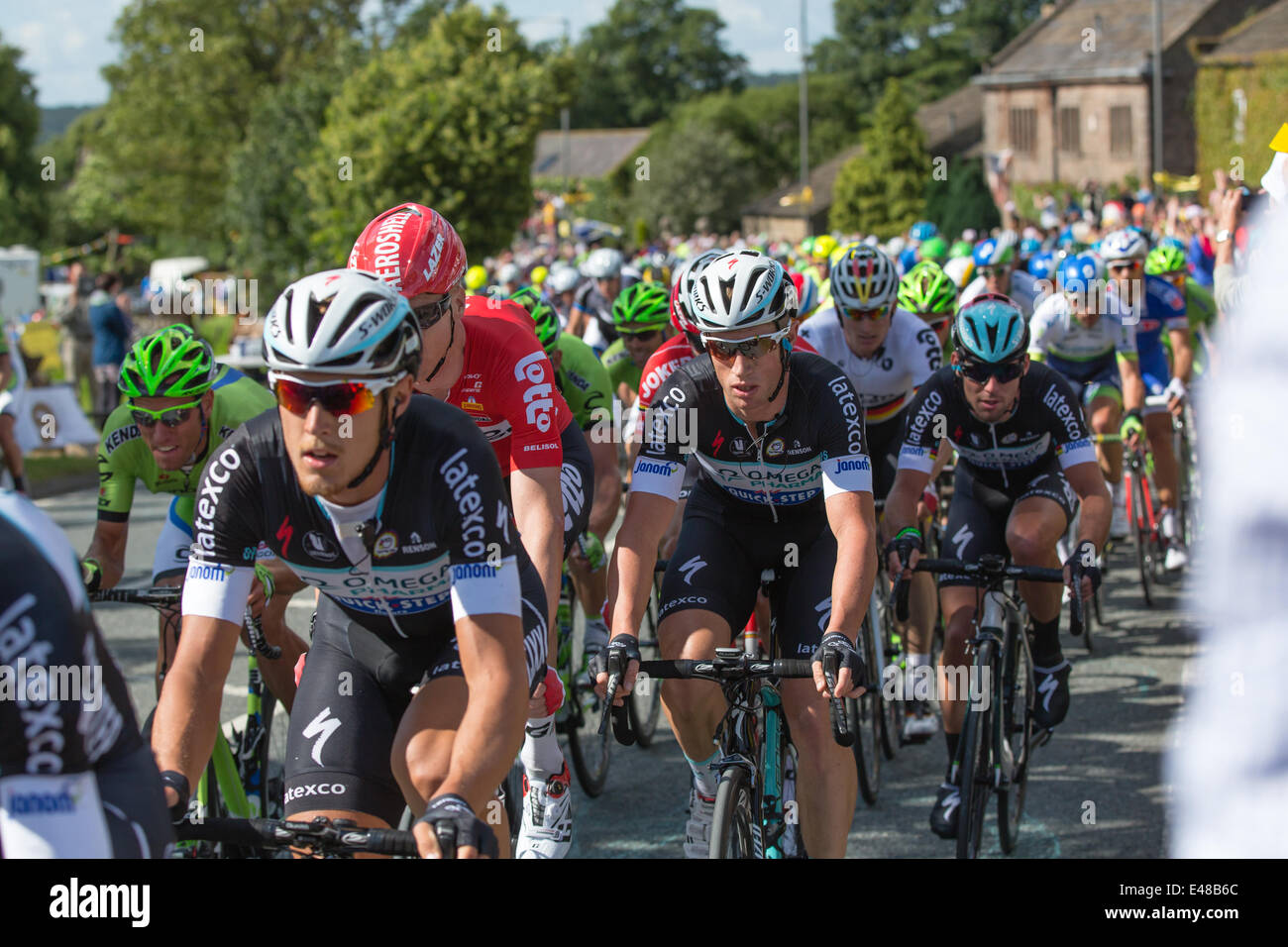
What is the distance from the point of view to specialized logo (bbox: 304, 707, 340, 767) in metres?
3.56

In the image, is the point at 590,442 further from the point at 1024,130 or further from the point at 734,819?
the point at 1024,130

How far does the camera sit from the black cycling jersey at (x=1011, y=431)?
240 inches

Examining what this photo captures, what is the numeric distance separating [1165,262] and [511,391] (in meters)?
8.10

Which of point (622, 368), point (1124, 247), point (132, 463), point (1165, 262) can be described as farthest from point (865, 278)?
point (1165, 262)

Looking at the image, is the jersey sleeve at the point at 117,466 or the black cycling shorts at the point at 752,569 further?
the jersey sleeve at the point at 117,466

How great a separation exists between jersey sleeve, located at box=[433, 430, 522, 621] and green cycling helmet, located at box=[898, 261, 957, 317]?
18.8 ft

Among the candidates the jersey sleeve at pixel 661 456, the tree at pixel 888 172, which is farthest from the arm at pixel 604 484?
the tree at pixel 888 172

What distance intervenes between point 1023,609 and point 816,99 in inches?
3965

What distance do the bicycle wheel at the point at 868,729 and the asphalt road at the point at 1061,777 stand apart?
0.29 ft

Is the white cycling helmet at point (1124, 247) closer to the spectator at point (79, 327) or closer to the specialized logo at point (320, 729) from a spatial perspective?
the specialized logo at point (320, 729)

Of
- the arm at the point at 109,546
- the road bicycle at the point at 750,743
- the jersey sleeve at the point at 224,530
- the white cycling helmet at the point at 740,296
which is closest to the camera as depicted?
the jersey sleeve at the point at 224,530

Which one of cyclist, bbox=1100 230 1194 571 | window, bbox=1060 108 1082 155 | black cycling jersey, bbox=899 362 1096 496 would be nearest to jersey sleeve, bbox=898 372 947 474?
black cycling jersey, bbox=899 362 1096 496

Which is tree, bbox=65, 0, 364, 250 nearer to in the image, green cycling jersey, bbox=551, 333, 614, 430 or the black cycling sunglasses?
green cycling jersey, bbox=551, 333, 614, 430

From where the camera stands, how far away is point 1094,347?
9859 mm
